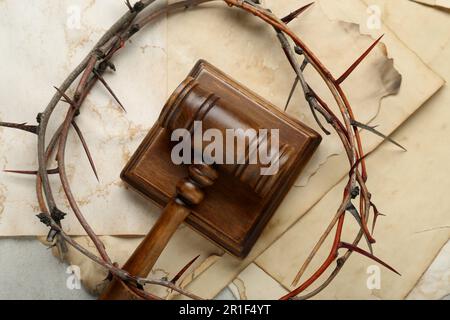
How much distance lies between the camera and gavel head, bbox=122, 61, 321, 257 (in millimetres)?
955

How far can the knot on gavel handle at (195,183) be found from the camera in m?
0.98

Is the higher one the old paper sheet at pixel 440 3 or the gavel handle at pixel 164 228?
the old paper sheet at pixel 440 3

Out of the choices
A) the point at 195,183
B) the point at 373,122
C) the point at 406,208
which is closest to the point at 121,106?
the point at 195,183

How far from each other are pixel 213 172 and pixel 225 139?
0.07 meters

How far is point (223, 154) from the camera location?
950 mm

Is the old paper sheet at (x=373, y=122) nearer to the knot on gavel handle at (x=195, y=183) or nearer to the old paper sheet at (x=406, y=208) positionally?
the old paper sheet at (x=406, y=208)

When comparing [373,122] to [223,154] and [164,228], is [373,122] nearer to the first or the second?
[223,154]

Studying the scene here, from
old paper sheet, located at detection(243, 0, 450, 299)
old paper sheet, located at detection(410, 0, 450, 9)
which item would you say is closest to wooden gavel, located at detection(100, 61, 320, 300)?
old paper sheet, located at detection(243, 0, 450, 299)

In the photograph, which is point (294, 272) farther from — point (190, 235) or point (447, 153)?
point (447, 153)

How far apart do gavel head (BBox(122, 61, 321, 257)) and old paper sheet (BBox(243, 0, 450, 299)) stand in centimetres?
11

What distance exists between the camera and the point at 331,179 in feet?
3.74

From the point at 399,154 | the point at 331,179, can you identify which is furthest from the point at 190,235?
the point at 399,154

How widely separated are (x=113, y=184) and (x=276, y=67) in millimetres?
403

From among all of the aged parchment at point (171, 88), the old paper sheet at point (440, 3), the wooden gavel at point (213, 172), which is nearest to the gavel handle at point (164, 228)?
the wooden gavel at point (213, 172)
